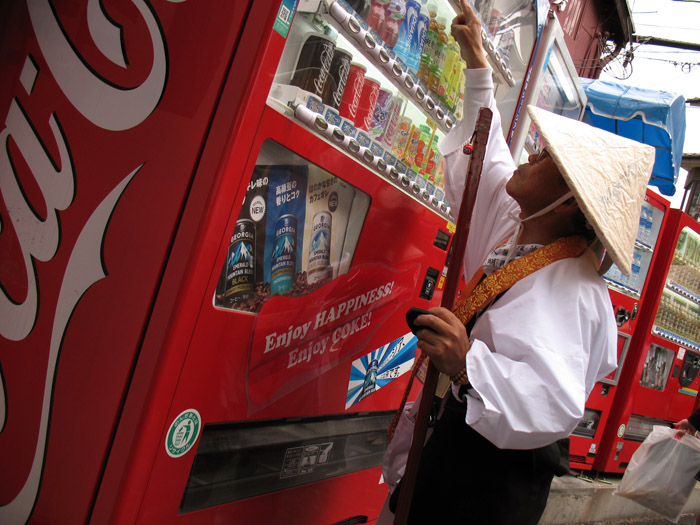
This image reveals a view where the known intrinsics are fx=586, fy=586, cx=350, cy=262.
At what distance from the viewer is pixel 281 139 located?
1.48m

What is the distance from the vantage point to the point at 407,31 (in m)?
2.09

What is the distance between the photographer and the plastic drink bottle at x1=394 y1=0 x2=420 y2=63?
2068 millimetres

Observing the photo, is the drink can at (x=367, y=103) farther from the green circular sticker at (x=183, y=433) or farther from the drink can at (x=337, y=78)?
the green circular sticker at (x=183, y=433)

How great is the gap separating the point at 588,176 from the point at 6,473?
162 cm

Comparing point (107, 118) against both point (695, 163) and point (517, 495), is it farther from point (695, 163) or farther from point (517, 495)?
point (695, 163)

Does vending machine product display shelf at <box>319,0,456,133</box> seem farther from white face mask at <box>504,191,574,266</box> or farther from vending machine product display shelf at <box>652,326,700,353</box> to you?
vending machine product display shelf at <box>652,326,700,353</box>

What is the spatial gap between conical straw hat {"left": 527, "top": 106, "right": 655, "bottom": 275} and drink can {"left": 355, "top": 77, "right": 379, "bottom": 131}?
61cm

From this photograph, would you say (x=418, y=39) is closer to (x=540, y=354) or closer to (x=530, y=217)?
(x=530, y=217)

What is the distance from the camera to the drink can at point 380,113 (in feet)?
6.68

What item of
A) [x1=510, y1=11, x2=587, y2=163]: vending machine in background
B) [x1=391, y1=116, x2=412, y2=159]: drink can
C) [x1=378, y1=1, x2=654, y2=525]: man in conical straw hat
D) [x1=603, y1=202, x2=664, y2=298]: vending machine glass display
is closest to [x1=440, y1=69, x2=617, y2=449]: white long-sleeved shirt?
[x1=378, y1=1, x2=654, y2=525]: man in conical straw hat

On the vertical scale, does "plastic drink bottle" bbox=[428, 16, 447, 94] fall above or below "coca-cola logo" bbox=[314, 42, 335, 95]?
above

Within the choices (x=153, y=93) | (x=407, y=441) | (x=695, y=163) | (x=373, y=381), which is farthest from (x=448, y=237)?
(x=695, y=163)

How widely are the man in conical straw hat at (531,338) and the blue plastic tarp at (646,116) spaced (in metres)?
4.21

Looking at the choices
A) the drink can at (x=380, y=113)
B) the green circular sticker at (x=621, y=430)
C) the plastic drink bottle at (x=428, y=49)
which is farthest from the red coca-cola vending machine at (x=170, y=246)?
the green circular sticker at (x=621, y=430)
